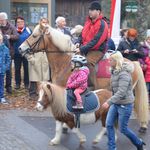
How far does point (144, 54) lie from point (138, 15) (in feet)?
18.8

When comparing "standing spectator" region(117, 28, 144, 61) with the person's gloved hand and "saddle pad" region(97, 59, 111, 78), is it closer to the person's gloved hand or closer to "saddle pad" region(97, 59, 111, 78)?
"saddle pad" region(97, 59, 111, 78)

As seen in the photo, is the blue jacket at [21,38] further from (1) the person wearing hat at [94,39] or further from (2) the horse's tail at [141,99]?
(2) the horse's tail at [141,99]

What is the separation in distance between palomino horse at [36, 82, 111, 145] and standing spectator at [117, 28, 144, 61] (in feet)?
10.6

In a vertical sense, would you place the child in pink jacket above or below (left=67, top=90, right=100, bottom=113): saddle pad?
above

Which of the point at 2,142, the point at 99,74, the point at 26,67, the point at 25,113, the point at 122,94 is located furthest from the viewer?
the point at 26,67

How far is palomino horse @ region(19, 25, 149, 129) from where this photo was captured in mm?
10102

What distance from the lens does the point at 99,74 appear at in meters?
10.6

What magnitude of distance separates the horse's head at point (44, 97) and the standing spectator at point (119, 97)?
3.25ft

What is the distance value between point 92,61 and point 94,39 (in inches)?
17.7

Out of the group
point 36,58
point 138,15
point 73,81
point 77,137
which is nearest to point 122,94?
point 73,81

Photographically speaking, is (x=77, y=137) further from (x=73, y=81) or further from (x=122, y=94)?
(x=122, y=94)

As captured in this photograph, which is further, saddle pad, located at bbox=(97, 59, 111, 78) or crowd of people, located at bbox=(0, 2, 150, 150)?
saddle pad, located at bbox=(97, 59, 111, 78)

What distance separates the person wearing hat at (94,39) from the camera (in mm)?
10359

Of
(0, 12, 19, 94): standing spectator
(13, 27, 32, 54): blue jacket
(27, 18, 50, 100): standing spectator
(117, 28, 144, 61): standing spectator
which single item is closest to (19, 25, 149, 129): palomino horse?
(27, 18, 50, 100): standing spectator
